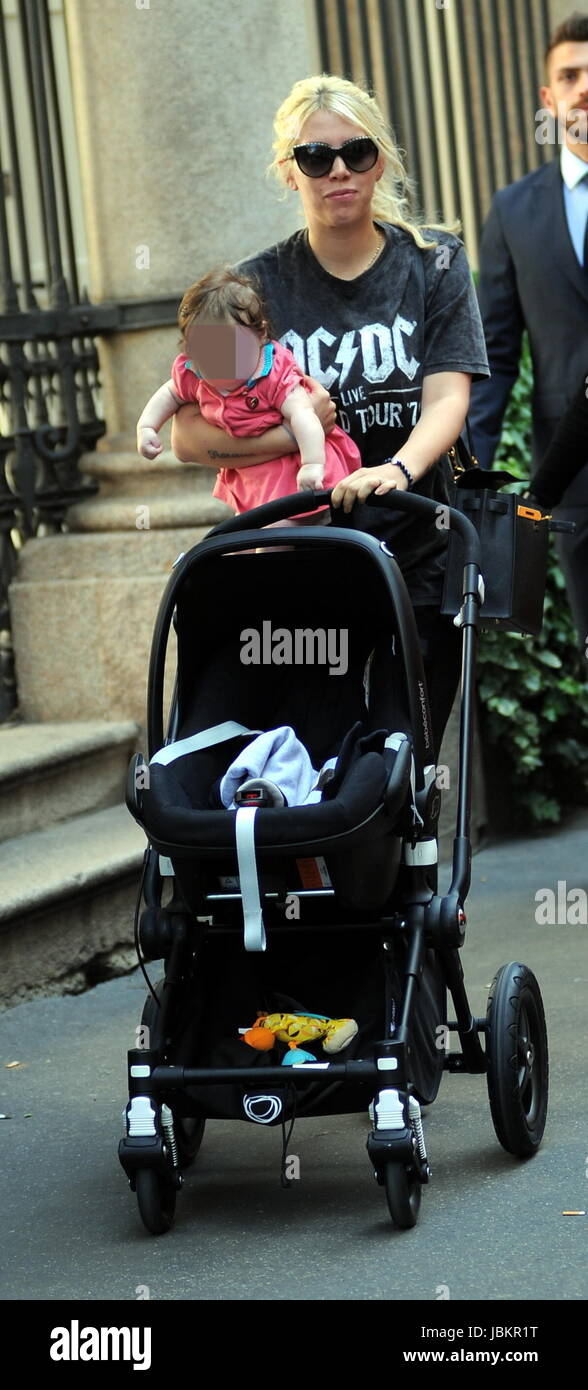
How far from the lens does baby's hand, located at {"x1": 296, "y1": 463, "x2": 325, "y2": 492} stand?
3555mm

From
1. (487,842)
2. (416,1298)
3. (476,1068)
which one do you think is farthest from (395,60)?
(416,1298)

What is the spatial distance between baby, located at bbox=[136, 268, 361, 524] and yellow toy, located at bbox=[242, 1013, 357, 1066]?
0.99 metres

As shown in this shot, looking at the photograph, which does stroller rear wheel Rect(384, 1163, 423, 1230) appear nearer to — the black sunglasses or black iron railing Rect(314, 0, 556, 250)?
the black sunglasses

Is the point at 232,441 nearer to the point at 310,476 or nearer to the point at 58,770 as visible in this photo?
the point at 310,476

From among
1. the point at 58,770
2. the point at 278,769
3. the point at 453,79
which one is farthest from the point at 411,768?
the point at 453,79

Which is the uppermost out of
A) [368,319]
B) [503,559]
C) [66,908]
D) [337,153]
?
[337,153]

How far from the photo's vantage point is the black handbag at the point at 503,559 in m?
3.72

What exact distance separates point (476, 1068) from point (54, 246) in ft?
11.9

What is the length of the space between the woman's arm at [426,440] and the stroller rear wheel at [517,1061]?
95cm

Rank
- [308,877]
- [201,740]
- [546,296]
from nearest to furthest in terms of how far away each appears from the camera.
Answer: [308,877]
[201,740]
[546,296]

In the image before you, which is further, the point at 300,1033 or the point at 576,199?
the point at 576,199

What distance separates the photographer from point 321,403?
11.8 feet

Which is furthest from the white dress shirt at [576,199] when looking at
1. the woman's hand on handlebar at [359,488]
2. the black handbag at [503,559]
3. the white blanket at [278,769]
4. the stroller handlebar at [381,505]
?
the white blanket at [278,769]

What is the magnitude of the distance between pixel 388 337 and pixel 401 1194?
1.62m
